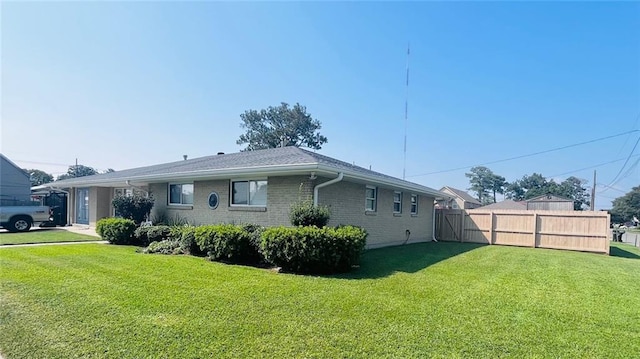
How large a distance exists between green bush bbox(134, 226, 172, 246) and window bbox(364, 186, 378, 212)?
7.28m

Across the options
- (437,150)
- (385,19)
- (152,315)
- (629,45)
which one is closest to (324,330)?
(152,315)

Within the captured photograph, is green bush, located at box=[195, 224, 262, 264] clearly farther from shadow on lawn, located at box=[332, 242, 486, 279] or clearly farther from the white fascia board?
the white fascia board

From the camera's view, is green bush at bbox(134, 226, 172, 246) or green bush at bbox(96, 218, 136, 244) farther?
green bush at bbox(96, 218, 136, 244)

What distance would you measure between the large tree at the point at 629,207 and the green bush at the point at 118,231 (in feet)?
312

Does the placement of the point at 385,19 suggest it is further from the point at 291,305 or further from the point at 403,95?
the point at 291,305

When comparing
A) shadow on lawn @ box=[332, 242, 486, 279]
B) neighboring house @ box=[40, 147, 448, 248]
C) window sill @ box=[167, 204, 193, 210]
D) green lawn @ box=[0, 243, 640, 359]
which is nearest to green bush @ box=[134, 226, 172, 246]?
neighboring house @ box=[40, 147, 448, 248]

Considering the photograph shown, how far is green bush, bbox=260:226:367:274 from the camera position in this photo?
7.55m

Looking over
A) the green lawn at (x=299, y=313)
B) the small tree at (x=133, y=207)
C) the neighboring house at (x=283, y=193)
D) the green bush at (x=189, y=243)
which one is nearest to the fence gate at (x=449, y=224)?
the neighboring house at (x=283, y=193)

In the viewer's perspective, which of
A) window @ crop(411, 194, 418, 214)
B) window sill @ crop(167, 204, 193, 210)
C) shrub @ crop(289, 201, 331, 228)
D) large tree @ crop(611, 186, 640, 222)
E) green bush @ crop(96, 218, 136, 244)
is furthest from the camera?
large tree @ crop(611, 186, 640, 222)

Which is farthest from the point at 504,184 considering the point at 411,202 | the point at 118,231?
the point at 118,231

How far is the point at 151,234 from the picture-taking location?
1180 centimetres

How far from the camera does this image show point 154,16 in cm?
1020

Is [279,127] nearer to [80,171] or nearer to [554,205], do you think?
[554,205]

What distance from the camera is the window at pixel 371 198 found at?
12.6 metres
